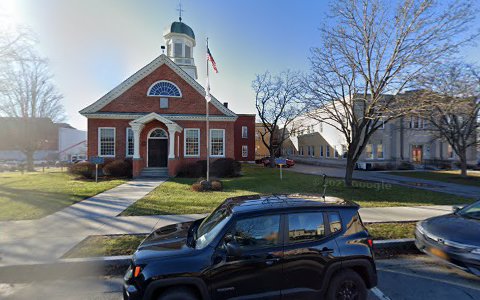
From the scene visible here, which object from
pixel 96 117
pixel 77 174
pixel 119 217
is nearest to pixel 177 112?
pixel 96 117

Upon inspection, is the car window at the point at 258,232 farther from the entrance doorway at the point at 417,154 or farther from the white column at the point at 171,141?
the entrance doorway at the point at 417,154

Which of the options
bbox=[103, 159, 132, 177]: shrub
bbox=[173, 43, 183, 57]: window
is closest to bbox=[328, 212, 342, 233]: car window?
bbox=[103, 159, 132, 177]: shrub

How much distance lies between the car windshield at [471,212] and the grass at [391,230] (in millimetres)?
1082

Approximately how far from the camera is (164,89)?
20766 mm

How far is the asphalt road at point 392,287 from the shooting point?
11.7 feet

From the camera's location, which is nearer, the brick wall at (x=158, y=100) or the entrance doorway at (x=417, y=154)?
the brick wall at (x=158, y=100)

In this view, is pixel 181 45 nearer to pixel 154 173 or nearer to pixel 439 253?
pixel 154 173

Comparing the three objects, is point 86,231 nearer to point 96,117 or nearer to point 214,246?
point 214,246

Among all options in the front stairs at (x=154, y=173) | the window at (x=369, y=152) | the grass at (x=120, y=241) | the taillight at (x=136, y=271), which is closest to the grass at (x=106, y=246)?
the grass at (x=120, y=241)

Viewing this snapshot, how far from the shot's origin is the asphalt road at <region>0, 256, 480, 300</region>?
141 inches

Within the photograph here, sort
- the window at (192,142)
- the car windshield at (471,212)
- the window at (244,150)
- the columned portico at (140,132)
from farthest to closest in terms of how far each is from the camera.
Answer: the window at (244,150), the window at (192,142), the columned portico at (140,132), the car windshield at (471,212)

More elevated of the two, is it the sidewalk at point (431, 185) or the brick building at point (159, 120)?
the brick building at point (159, 120)

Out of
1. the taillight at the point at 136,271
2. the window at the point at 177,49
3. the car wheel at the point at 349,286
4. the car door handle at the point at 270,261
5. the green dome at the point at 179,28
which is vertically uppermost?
the green dome at the point at 179,28

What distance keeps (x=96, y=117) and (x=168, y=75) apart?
275 inches
